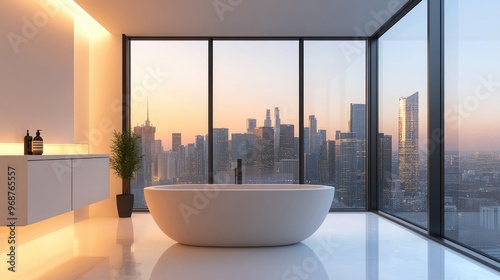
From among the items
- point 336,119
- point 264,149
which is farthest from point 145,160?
point 336,119

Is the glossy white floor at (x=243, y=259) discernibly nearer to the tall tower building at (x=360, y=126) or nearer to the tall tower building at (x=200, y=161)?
the tall tower building at (x=200, y=161)

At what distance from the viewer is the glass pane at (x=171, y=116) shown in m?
7.39

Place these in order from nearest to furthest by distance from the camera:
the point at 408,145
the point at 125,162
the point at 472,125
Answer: the point at 472,125, the point at 408,145, the point at 125,162

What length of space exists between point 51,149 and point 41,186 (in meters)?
1.68

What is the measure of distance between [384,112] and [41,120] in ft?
14.2

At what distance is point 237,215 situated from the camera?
14.7 ft

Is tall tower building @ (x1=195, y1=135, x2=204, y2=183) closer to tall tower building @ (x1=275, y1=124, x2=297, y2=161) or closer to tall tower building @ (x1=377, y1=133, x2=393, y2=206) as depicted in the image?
tall tower building @ (x1=275, y1=124, x2=297, y2=161)

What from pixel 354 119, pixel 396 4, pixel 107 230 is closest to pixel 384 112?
pixel 354 119

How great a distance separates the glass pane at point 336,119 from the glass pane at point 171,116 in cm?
152

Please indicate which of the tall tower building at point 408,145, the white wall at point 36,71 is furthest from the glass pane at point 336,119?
the white wall at point 36,71

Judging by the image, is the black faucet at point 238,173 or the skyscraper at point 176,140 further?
the skyscraper at point 176,140

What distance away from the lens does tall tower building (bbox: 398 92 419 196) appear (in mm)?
5684

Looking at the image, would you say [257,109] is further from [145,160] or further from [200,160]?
[145,160]

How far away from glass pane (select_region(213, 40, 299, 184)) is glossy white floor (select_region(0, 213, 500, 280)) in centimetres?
199
